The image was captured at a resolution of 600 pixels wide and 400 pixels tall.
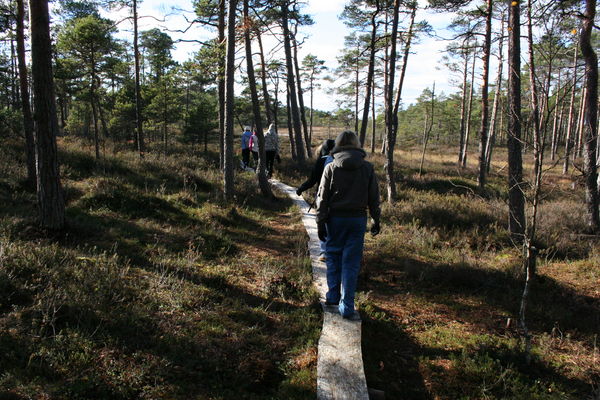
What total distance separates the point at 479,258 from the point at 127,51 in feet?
134

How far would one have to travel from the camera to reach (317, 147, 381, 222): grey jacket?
4.29 m

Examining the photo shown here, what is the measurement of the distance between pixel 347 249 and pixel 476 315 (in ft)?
7.75

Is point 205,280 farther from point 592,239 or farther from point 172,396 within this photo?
point 592,239

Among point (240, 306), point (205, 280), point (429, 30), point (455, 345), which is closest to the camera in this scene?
point (455, 345)

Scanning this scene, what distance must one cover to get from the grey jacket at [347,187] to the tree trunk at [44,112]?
14.7ft

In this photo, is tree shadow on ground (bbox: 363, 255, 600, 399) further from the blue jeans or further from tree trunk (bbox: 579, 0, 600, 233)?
tree trunk (bbox: 579, 0, 600, 233)

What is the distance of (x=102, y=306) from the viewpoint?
396cm

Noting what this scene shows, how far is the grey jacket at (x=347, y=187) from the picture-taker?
14.1ft

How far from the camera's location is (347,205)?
4277 mm

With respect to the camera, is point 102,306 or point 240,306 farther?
point 240,306

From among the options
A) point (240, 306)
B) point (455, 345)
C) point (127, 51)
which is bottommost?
point (455, 345)

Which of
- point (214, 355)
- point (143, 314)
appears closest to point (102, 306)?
point (143, 314)

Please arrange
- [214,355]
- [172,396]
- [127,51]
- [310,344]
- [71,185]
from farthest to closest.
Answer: [127,51] < [71,185] < [310,344] < [214,355] < [172,396]

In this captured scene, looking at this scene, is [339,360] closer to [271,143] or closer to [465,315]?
[465,315]
